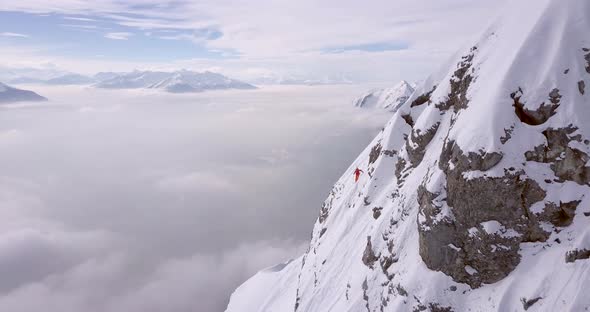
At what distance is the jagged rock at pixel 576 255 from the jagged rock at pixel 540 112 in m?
8.60

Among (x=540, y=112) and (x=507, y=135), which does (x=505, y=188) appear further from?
(x=540, y=112)

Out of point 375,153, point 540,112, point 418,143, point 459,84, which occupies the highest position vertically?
point 459,84

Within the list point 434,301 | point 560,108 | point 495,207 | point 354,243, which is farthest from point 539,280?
point 354,243

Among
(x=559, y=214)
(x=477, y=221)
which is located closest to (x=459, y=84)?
(x=477, y=221)

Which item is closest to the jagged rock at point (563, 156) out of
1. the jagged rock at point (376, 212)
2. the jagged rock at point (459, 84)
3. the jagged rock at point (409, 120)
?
the jagged rock at point (459, 84)

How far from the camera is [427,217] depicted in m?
24.9

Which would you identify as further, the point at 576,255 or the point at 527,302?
the point at 527,302

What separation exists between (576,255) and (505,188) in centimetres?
538

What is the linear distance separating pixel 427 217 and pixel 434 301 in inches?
256

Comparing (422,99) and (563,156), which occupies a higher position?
(422,99)

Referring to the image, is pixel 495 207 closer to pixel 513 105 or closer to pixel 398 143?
pixel 513 105

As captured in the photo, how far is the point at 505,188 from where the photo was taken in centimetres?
2066

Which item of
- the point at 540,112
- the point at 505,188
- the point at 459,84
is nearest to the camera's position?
the point at 505,188

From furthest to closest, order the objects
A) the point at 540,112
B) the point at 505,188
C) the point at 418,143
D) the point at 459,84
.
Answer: the point at 418,143 → the point at 459,84 → the point at 540,112 → the point at 505,188
